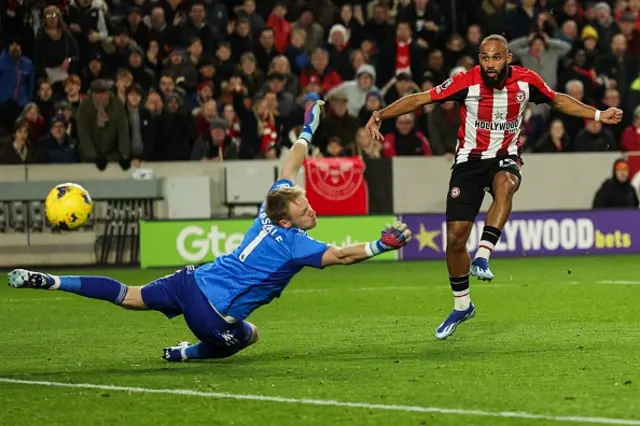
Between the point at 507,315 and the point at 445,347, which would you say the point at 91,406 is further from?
the point at 507,315

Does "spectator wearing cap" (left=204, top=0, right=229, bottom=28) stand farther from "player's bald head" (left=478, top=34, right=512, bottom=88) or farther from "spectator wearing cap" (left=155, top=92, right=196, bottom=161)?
"player's bald head" (left=478, top=34, right=512, bottom=88)

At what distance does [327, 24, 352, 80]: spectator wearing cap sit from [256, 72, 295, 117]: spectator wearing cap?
138 centimetres

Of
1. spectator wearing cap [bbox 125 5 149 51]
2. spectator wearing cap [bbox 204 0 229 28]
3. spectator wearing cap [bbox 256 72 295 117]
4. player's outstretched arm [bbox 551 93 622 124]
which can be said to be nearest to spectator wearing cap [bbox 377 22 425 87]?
spectator wearing cap [bbox 256 72 295 117]

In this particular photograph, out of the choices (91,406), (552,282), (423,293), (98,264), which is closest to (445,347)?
(91,406)

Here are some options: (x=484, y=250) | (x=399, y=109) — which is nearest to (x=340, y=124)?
(x=399, y=109)

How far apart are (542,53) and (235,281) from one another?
1418 cm

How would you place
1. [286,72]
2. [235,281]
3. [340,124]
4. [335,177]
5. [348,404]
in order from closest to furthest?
[348,404] → [235,281] → [335,177] → [340,124] → [286,72]

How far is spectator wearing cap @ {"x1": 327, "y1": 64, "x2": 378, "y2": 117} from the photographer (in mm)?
21266

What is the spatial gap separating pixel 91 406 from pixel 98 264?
12904mm

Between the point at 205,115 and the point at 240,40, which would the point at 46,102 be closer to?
the point at 205,115

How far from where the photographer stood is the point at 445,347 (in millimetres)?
10148

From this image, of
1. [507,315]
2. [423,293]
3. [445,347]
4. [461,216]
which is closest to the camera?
[445,347]

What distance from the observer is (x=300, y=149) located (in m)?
10.2

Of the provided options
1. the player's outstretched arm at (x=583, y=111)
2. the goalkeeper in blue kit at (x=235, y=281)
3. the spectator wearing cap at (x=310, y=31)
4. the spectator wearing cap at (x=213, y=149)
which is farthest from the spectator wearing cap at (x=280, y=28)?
the goalkeeper in blue kit at (x=235, y=281)
